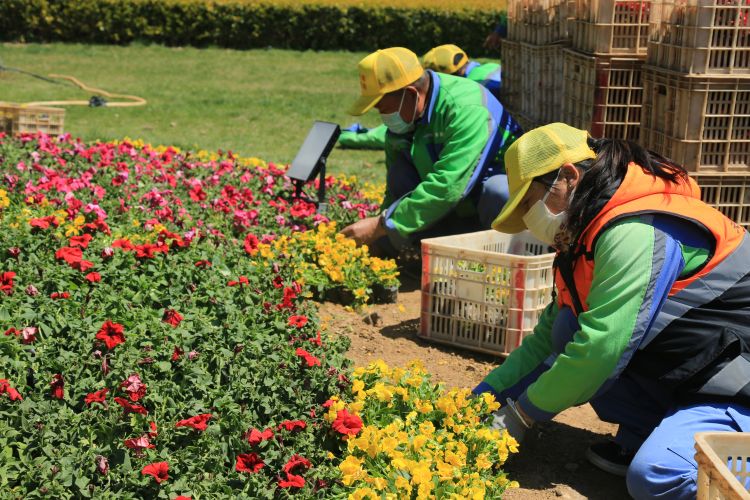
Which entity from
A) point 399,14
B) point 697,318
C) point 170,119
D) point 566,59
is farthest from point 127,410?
point 399,14

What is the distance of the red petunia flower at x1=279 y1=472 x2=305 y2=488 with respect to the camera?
3.06 m

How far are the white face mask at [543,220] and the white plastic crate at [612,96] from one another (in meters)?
2.15

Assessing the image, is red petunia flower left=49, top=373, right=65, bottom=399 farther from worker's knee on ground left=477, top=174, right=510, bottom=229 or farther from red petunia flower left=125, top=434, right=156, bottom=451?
worker's knee on ground left=477, top=174, right=510, bottom=229

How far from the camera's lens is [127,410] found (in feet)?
11.0

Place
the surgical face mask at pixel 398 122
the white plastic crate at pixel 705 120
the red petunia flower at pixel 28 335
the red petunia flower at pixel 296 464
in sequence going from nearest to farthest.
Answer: the red petunia flower at pixel 296 464, the red petunia flower at pixel 28 335, the white plastic crate at pixel 705 120, the surgical face mask at pixel 398 122

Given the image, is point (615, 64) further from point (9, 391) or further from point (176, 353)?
point (9, 391)

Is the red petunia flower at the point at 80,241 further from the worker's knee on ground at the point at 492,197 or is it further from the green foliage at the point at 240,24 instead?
the green foliage at the point at 240,24

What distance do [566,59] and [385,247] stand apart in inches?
60.1

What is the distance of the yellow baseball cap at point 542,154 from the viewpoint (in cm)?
332

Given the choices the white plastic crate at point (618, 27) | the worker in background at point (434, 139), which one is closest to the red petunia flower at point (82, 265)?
the worker in background at point (434, 139)

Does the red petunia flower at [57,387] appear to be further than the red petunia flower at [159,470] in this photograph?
Yes

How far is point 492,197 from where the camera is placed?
17.7 feet

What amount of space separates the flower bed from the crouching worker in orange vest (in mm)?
452

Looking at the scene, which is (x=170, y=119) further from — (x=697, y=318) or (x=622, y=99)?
(x=697, y=318)
